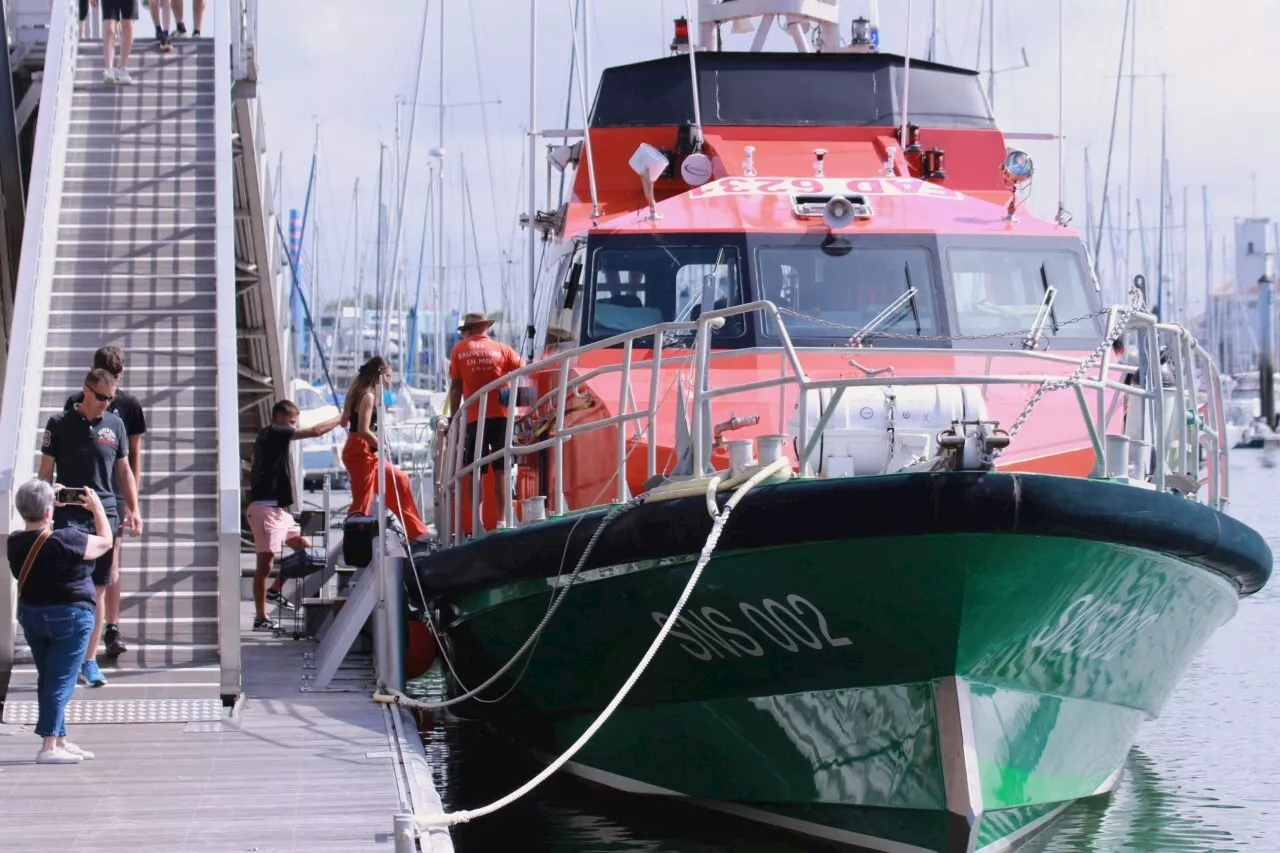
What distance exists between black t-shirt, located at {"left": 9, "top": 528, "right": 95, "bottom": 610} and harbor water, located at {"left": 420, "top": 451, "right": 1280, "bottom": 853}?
2251 mm

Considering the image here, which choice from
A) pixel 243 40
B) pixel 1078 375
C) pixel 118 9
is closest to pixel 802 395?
pixel 1078 375

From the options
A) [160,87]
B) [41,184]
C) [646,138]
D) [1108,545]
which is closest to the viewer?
[1108,545]

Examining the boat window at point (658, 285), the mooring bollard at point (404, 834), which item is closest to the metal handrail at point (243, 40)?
the boat window at point (658, 285)

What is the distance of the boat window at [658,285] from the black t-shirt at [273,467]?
3416mm

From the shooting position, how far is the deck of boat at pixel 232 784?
606cm

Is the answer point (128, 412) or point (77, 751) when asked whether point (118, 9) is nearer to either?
point (128, 412)

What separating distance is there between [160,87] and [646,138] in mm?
4751

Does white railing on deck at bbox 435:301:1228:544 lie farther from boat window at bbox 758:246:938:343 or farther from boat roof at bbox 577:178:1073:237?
boat roof at bbox 577:178:1073:237

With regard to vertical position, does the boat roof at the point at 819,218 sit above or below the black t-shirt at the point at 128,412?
above

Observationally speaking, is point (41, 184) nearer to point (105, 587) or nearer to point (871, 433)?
point (105, 587)

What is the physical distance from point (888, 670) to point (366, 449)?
4434 millimetres

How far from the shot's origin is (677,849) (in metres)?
7.77

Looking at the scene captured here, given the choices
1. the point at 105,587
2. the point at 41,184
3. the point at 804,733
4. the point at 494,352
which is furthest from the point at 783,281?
the point at 41,184

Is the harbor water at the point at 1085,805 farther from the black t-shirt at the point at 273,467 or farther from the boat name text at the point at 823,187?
the boat name text at the point at 823,187
